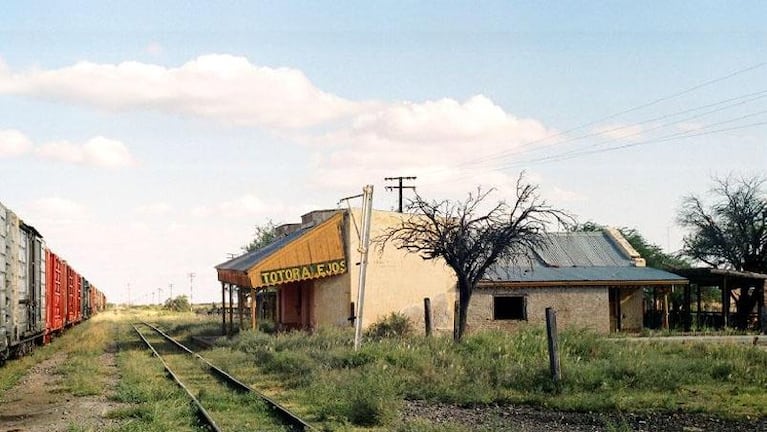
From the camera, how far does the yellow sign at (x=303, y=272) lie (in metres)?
31.3

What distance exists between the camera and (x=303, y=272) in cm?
3234

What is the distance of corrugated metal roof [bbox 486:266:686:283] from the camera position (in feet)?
114

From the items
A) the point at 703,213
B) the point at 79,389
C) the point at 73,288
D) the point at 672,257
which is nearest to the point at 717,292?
the point at 672,257

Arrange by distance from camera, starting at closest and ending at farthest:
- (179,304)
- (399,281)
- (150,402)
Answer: (150,402), (399,281), (179,304)

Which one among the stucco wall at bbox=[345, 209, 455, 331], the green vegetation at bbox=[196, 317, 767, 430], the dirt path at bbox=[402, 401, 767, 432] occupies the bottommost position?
the dirt path at bbox=[402, 401, 767, 432]

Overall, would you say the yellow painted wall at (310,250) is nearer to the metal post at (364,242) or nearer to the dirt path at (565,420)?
the metal post at (364,242)

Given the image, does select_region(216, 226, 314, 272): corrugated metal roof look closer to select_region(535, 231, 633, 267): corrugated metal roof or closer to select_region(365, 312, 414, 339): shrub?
select_region(365, 312, 414, 339): shrub

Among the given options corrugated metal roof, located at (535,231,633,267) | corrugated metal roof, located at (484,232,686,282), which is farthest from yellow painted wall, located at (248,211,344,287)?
corrugated metal roof, located at (535,231,633,267)

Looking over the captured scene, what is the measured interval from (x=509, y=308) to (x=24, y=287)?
65.4ft

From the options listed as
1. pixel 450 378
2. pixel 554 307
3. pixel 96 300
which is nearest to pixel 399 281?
pixel 554 307

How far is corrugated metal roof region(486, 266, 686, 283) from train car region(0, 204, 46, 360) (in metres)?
16.5

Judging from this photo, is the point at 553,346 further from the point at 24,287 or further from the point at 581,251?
the point at 581,251

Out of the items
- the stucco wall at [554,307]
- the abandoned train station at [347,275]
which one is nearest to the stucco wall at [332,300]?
the abandoned train station at [347,275]

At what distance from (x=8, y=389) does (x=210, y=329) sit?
26.1 m
